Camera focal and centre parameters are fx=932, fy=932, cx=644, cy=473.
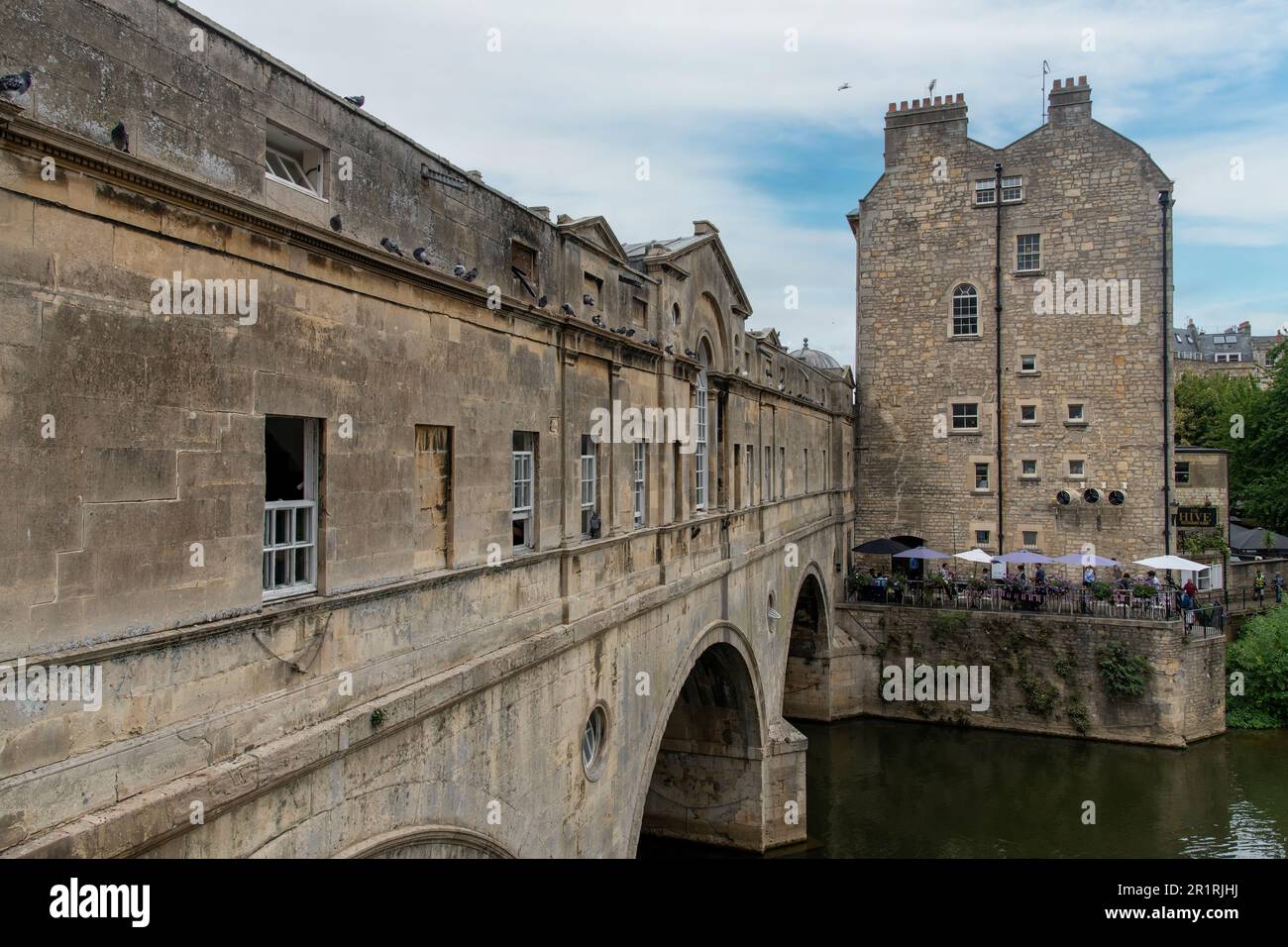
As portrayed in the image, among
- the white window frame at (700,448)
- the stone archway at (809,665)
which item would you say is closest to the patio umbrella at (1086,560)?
the stone archway at (809,665)

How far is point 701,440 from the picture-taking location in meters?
16.2

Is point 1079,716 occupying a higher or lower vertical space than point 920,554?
lower

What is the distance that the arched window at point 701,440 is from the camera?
51.6 feet

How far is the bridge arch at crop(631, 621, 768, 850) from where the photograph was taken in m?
19.2

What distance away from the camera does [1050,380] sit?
30969 mm

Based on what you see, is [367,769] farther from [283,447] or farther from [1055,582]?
[1055,582]

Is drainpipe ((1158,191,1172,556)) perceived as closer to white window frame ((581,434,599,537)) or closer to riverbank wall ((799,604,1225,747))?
riverbank wall ((799,604,1225,747))

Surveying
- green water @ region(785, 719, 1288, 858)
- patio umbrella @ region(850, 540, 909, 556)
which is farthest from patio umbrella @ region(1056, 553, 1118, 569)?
green water @ region(785, 719, 1288, 858)

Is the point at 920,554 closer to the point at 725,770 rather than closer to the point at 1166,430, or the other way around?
the point at 1166,430

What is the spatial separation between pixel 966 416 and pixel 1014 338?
118 inches

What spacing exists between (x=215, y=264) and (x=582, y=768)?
7.01m

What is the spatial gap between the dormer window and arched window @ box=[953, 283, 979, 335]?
28728 millimetres

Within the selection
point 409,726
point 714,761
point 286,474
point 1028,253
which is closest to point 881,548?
point 1028,253
